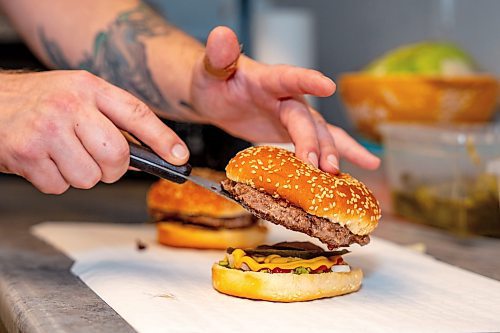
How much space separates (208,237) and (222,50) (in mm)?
433

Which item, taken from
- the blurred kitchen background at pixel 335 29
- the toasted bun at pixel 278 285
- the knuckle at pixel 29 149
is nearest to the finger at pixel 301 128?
the toasted bun at pixel 278 285

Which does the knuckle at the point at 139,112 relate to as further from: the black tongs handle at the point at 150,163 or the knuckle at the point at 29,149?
the knuckle at the point at 29,149

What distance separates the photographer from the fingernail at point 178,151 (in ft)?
4.82

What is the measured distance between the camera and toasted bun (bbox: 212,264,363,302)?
4.70ft

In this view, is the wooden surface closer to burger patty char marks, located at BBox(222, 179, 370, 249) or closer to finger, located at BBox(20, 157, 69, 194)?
finger, located at BBox(20, 157, 69, 194)

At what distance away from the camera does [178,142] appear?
1.47 m

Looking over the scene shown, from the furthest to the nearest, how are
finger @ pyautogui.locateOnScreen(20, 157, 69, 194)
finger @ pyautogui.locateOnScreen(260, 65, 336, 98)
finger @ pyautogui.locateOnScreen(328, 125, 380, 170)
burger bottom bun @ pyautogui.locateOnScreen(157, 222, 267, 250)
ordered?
burger bottom bun @ pyautogui.locateOnScreen(157, 222, 267, 250), finger @ pyautogui.locateOnScreen(328, 125, 380, 170), finger @ pyautogui.locateOnScreen(260, 65, 336, 98), finger @ pyautogui.locateOnScreen(20, 157, 69, 194)

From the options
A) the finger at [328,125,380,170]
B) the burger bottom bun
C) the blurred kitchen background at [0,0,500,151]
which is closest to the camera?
the finger at [328,125,380,170]

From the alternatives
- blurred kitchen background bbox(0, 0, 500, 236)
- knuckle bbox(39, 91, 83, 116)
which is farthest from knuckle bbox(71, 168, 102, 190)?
blurred kitchen background bbox(0, 0, 500, 236)

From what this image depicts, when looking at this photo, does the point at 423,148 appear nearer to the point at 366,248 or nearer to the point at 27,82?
the point at 366,248

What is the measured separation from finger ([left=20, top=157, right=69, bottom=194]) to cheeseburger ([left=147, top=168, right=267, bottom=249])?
1.49 feet

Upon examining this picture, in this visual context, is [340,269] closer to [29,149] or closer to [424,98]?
[29,149]

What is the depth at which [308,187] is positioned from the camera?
1459 millimetres

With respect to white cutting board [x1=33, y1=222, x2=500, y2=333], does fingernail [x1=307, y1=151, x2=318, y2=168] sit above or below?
above
